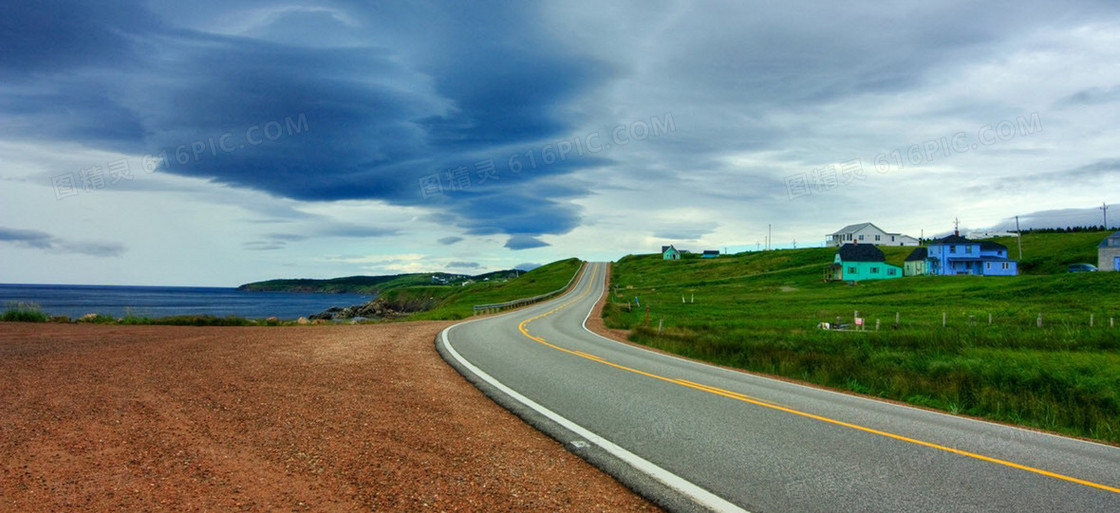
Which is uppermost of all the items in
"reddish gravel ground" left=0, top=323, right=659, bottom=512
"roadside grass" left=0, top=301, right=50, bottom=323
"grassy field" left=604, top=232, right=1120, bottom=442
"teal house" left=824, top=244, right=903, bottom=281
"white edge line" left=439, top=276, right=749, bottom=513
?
"teal house" left=824, top=244, right=903, bottom=281

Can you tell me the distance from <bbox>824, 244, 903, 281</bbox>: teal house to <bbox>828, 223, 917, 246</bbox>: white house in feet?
115

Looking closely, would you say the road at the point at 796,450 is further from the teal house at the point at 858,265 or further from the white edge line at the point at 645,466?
the teal house at the point at 858,265

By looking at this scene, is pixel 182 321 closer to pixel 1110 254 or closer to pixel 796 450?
pixel 796 450

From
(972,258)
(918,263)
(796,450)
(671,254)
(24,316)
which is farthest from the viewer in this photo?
(671,254)

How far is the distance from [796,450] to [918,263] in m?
96.7

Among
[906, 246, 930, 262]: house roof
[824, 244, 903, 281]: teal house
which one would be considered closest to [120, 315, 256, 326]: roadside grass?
[824, 244, 903, 281]: teal house

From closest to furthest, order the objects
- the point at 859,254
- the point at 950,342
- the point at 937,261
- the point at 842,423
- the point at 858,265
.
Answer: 1. the point at 842,423
2. the point at 950,342
3. the point at 858,265
4. the point at 859,254
5. the point at 937,261

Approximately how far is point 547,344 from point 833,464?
12.6 meters

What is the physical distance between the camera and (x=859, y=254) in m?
78.9

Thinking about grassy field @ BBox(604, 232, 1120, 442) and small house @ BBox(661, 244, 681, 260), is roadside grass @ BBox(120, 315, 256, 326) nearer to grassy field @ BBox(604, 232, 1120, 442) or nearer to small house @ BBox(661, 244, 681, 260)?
grassy field @ BBox(604, 232, 1120, 442)

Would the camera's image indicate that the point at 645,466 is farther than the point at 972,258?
No

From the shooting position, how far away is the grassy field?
414 inches

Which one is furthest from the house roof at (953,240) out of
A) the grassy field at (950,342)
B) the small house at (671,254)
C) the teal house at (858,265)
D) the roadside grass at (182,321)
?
the roadside grass at (182,321)

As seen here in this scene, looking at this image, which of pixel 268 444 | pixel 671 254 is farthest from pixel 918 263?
pixel 268 444
